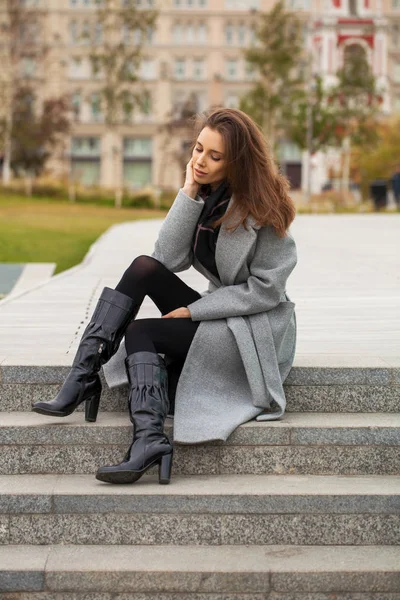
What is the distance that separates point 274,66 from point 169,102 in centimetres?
3662

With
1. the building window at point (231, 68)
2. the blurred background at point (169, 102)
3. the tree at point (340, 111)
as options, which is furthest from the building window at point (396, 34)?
the tree at point (340, 111)

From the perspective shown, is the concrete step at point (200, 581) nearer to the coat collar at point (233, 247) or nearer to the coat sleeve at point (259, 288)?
the coat sleeve at point (259, 288)

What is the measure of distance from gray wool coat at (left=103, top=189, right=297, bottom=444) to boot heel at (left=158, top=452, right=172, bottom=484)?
0.56ft

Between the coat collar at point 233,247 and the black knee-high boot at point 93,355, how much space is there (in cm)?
47

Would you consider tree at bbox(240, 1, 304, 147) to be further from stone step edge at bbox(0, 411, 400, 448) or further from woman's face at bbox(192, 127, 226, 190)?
stone step edge at bbox(0, 411, 400, 448)

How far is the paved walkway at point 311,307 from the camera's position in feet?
19.1

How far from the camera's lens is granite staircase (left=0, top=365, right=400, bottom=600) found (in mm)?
4238

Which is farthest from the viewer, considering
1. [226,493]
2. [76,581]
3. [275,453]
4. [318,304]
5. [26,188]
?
[26,188]

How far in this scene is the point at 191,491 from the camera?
15.1ft

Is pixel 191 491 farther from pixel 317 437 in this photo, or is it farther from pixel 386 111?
pixel 386 111

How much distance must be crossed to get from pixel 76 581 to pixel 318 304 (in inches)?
193

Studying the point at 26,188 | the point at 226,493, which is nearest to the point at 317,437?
the point at 226,493

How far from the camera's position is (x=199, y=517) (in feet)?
14.9

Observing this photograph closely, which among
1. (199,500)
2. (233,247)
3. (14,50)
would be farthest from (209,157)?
(14,50)
